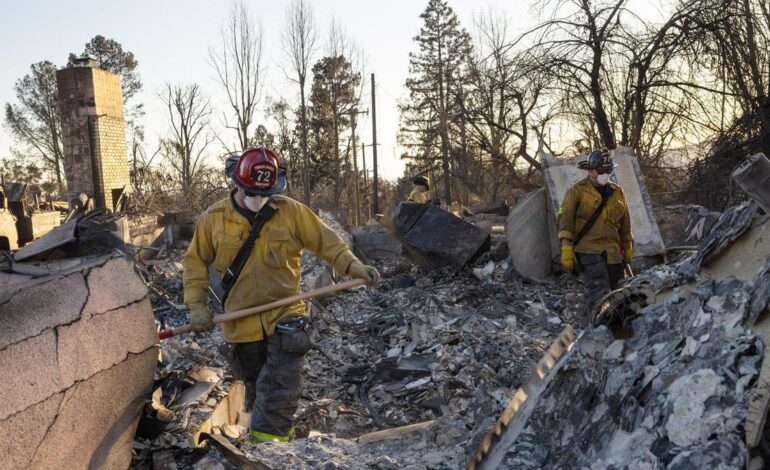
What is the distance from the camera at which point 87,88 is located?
1364 centimetres

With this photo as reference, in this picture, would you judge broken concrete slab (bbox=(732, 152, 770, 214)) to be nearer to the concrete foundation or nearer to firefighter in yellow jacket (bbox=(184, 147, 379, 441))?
firefighter in yellow jacket (bbox=(184, 147, 379, 441))

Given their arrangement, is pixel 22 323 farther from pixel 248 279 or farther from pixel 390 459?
pixel 390 459

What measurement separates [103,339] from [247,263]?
875 millimetres

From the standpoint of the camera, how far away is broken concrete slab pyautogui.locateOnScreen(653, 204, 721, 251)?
26.5 ft

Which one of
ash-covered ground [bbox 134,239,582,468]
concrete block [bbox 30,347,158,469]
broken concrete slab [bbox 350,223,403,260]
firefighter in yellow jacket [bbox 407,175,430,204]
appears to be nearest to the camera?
concrete block [bbox 30,347,158,469]

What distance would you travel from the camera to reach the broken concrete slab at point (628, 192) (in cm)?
764

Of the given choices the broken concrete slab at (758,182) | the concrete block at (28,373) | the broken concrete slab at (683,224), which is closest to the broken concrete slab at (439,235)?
the broken concrete slab at (683,224)

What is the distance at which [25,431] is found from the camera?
2377 mm

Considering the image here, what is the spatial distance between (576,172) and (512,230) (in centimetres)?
111

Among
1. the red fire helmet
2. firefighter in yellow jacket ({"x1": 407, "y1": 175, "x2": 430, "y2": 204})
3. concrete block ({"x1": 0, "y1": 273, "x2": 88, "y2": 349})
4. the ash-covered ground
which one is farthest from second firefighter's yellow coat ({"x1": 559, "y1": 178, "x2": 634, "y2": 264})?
firefighter in yellow jacket ({"x1": 407, "y1": 175, "x2": 430, "y2": 204})

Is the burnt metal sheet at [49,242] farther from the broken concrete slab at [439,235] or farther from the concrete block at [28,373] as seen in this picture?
the broken concrete slab at [439,235]

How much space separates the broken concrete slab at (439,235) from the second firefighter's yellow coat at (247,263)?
17.9 feet

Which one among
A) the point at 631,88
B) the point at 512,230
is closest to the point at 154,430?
the point at 512,230

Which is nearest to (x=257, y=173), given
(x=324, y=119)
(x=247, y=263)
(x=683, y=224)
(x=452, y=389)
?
(x=247, y=263)
